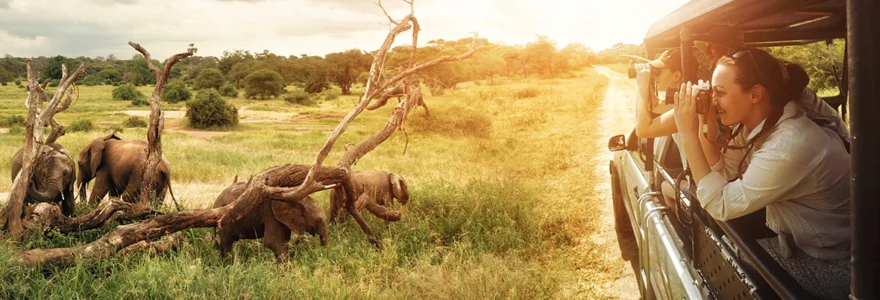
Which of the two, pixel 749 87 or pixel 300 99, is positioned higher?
pixel 749 87

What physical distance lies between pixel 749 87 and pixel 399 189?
18.0 feet

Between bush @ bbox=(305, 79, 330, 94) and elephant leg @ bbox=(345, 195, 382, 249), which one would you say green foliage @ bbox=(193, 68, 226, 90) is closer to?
bush @ bbox=(305, 79, 330, 94)

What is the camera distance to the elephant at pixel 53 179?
7.22 metres

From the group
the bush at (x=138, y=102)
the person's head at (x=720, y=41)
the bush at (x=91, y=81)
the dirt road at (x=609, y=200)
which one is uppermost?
the bush at (x=91, y=81)

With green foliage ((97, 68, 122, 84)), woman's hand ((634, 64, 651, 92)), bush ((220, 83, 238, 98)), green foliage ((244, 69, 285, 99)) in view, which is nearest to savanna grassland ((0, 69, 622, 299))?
woman's hand ((634, 64, 651, 92))

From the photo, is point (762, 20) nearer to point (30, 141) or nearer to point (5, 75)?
point (30, 141)

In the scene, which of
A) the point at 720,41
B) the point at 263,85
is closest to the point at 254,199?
the point at 720,41

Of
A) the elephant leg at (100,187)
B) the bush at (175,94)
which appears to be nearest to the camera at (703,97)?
the elephant leg at (100,187)

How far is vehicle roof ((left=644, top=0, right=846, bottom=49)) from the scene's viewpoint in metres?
2.58

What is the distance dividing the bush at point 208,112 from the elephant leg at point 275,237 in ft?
73.7

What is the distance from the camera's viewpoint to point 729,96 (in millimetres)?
2381

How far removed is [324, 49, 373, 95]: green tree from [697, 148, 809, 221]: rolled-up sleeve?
50189 millimetres

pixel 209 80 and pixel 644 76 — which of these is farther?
pixel 209 80

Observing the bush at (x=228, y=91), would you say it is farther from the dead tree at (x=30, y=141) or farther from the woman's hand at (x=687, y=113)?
the woman's hand at (x=687, y=113)
